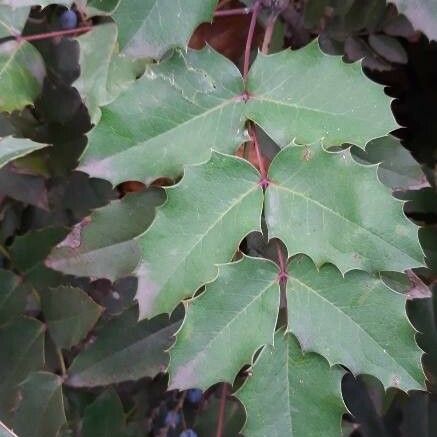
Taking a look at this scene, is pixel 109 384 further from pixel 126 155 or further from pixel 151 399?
pixel 126 155

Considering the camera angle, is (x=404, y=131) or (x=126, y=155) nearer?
(x=126, y=155)

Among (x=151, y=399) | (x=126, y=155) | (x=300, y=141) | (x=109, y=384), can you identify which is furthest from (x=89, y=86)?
(x=151, y=399)

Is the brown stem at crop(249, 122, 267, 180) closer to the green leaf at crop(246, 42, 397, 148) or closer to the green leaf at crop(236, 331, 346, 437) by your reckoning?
the green leaf at crop(246, 42, 397, 148)

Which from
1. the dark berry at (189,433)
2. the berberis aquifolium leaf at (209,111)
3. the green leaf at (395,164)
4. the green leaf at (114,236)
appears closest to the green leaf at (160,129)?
the berberis aquifolium leaf at (209,111)

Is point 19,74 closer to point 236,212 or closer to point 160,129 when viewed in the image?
point 160,129

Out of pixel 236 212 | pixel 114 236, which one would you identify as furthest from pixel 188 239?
pixel 114 236

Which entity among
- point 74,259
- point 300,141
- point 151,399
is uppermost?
point 300,141
